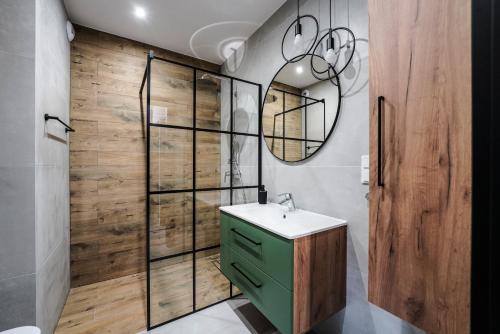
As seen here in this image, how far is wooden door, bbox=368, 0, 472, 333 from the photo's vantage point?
0.64 meters

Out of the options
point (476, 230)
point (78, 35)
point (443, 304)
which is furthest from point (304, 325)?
point (78, 35)

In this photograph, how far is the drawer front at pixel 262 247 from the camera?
43.4 inches

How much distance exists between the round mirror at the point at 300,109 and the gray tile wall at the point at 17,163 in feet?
5.16

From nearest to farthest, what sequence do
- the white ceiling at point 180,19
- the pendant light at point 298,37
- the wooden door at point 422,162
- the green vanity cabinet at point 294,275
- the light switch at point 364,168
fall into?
the wooden door at point 422,162
the green vanity cabinet at point 294,275
the light switch at point 364,168
the pendant light at point 298,37
the white ceiling at point 180,19

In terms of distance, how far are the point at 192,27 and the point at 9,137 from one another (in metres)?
1.70

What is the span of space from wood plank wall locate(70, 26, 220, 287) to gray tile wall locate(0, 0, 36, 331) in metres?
1.01

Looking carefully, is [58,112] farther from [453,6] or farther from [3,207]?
[453,6]

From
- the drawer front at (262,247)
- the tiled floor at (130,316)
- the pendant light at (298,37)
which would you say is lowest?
the tiled floor at (130,316)

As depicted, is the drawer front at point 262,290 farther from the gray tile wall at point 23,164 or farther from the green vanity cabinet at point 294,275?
the gray tile wall at point 23,164

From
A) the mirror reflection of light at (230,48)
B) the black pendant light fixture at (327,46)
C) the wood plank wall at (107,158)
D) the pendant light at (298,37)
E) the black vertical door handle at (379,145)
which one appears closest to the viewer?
the black vertical door handle at (379,145)

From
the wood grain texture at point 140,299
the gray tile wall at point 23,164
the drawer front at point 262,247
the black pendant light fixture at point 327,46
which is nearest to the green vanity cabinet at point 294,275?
the drawer front at point 262,247

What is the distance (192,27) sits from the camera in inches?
82.4

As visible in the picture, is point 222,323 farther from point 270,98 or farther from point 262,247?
point 270,98

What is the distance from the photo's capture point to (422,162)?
73cm
